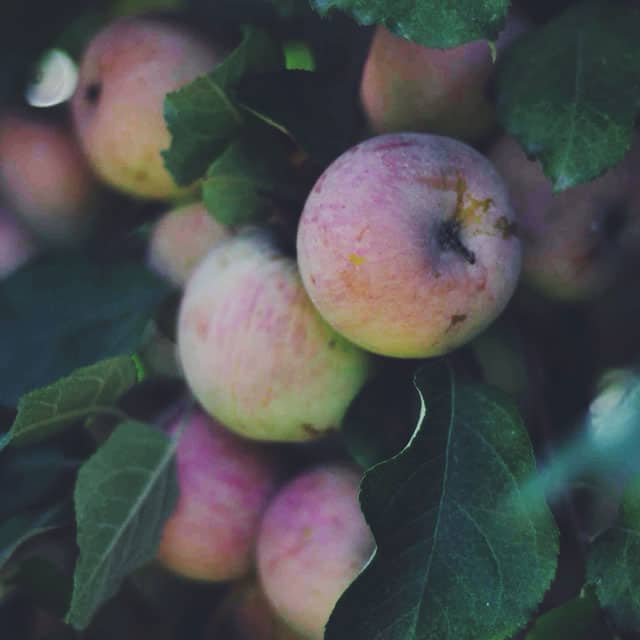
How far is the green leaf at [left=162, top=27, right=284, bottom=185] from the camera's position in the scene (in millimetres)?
726

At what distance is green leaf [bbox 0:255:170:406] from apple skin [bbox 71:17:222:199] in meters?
0.09

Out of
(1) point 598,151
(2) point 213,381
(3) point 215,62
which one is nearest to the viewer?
(1) point 598,151

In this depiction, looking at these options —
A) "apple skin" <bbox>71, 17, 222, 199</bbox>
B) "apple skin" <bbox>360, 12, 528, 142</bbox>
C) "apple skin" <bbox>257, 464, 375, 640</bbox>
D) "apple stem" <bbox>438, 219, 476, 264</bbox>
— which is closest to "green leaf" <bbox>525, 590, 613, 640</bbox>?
"apple skin" <bbox>257, 464, 375, 640</bbox>

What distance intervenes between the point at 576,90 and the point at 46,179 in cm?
54

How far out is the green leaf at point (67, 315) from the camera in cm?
78

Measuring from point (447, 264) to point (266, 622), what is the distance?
46 cm

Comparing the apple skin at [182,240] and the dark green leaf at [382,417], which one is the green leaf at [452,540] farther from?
the apple skin at [182,240]

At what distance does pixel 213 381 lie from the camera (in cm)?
74

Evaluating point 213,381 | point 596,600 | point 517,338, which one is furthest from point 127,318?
point 596,600

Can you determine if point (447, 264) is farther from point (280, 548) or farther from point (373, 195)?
A: point (280, 548)

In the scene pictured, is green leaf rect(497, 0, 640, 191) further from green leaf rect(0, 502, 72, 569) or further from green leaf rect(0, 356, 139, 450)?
green leaf rect(0, 502, 72, 569)

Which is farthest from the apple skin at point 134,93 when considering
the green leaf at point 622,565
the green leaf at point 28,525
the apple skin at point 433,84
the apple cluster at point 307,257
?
the green leaf at point 622,565

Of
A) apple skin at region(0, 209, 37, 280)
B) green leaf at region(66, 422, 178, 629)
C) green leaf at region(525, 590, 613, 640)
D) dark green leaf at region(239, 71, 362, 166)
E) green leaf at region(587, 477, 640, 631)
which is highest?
dark green leaf at region(239, 71, 362, 166)

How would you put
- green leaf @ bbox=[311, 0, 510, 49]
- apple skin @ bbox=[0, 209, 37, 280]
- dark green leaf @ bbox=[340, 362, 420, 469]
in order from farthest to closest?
apple skin @ bbox=[0, 209, 37, 280], dark green leaf @ bbox=[340, 362, 420, 469], green leaf @ bbox=[311, 0, 510, 49]
